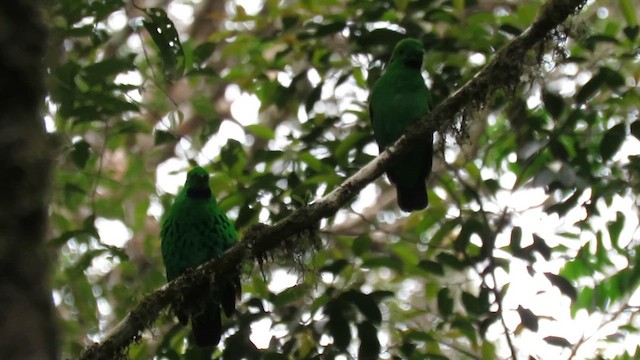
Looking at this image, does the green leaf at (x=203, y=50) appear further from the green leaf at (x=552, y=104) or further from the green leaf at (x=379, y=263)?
the green leaf at (x=552, y=104)

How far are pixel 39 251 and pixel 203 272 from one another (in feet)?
6.99

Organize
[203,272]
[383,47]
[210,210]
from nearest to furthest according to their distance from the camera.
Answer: [203,272] < [210,210] < [383,47]

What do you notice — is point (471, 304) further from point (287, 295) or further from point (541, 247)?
point (287, 295)

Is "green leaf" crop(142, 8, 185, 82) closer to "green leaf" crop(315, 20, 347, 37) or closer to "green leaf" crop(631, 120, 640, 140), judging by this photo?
"green leaf" crop(315, 20, 347, 37)

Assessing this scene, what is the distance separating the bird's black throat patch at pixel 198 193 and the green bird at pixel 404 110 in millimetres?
1011

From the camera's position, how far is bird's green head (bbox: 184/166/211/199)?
4.60 metres

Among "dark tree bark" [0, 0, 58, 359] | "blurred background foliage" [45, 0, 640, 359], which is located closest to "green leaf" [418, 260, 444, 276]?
"blurred background foliage" [45, 0, 640, 359]

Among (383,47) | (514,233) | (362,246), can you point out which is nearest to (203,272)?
(362,246)

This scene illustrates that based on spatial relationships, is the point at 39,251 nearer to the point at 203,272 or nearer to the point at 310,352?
the point at 203,272

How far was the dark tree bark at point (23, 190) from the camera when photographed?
53.6 inches

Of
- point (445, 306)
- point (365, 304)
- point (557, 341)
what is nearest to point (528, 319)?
point (557, 341)

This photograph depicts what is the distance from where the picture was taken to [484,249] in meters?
4.42

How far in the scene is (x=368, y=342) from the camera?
3.82 metres

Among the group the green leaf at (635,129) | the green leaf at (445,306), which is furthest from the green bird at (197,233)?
the green leaf at (635,129)
